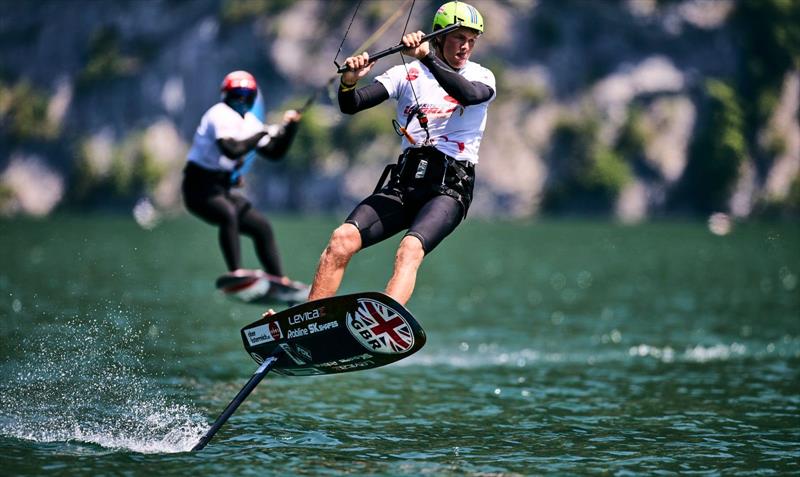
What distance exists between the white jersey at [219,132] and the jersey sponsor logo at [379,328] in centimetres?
571

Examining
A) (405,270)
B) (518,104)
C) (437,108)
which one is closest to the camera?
(405,270)

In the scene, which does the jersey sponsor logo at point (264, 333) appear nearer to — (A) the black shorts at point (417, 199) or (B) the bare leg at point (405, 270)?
(A) the black shorts at point (417, 199)

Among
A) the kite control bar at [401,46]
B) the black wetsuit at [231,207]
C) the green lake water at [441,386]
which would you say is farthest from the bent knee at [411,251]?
the black wetsuit at [231,207]

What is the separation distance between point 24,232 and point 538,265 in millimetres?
39165

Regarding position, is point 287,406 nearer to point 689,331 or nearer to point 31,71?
point 689,331

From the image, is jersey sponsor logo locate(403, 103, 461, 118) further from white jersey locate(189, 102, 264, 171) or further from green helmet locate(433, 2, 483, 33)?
white jersey locate(189, 102, 264, 171)

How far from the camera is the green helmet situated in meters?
12.0

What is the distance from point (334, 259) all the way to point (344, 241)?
0.20 meters

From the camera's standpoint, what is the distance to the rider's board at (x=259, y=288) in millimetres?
17594

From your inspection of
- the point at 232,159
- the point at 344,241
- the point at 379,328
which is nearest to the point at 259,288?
the point at 232,159

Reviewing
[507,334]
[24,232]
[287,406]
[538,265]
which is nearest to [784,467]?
[287,406]

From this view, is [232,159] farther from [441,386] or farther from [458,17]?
[458,17]

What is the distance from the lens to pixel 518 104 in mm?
119938

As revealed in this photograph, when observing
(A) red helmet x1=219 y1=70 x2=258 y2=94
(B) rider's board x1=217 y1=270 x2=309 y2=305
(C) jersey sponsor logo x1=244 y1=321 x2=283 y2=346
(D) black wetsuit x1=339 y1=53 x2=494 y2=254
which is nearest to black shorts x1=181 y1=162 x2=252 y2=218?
(B) rider's board x1=217 y1=270 x2=309 y2=305
